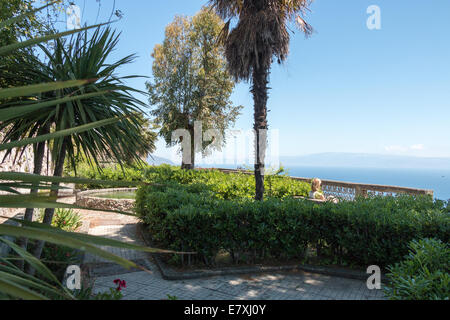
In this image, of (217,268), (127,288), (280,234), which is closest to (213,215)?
(217,268)

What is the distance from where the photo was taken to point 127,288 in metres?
4.50

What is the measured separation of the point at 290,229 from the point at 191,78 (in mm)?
19051

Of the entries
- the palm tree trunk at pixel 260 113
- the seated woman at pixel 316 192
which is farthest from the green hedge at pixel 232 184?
the palm tree trunk at pixel 260 113

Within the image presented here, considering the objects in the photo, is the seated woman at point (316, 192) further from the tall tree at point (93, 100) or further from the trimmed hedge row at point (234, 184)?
the tall tree at point (93, 100)

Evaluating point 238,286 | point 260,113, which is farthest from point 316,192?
point 238,286

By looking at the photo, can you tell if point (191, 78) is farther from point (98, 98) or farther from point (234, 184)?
point (98, 98)

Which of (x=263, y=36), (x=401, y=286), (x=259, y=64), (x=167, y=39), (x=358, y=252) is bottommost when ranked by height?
(x=358, y=252)

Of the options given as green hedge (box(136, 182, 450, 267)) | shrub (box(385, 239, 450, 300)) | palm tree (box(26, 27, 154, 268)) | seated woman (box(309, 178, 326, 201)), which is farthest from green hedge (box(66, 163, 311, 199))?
shrub (box(385, 239, 450, 300))

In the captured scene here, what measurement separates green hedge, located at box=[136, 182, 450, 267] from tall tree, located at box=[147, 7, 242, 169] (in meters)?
16.8

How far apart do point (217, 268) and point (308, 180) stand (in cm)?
1109

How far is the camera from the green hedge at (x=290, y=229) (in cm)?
512

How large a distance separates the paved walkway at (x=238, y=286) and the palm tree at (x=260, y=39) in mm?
3896

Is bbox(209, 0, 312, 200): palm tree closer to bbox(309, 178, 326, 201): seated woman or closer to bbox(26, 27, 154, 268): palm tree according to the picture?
bbox(309, 178, 326, 201): seated woman
